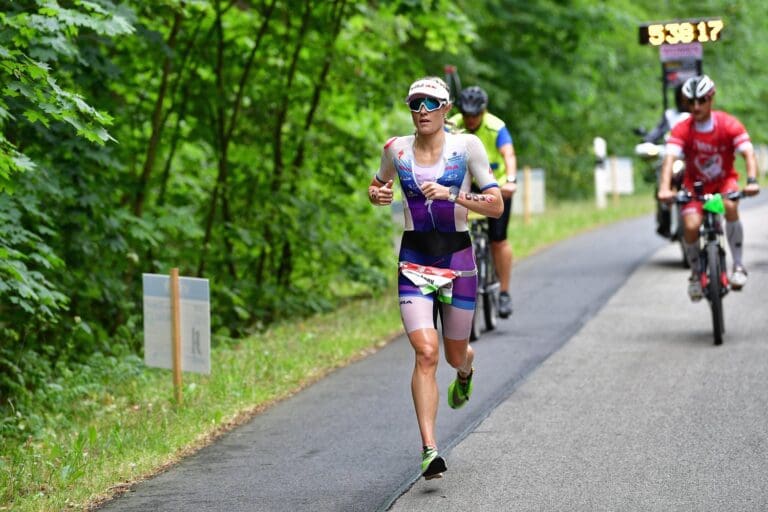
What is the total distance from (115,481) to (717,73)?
35.5 metres

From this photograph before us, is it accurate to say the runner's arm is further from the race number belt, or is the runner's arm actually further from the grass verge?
the race number belt

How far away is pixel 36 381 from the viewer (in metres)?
11.3

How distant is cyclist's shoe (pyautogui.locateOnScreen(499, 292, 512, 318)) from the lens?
12391mm

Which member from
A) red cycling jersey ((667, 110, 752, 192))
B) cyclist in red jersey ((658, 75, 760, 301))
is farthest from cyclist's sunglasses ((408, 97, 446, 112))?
red cycling jersey ((667, 110, 752, 192))

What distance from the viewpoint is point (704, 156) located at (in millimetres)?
11305

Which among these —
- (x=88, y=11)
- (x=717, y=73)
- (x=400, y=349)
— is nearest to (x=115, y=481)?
(x=88, y=11)

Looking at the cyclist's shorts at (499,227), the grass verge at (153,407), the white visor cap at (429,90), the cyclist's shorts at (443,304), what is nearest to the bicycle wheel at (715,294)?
the cyclist's shorts at (499,227)

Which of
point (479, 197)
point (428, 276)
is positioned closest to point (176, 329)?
point (428, 276)

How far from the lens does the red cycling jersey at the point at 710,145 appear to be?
36.7 feet

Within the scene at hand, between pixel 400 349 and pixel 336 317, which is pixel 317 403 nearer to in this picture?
pixel 400 349

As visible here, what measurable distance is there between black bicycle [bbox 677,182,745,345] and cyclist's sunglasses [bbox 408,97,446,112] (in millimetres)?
4707

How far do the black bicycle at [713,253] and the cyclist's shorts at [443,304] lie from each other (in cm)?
420

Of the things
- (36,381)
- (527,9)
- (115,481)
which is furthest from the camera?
(527,9)

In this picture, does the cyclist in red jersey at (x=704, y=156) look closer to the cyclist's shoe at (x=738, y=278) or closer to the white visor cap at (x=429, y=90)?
the cyclist's shoe at (x=738, y=278)
